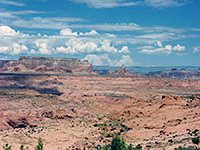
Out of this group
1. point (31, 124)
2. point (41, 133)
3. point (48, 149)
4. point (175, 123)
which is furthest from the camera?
point (31, 124)

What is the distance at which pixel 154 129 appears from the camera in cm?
5591

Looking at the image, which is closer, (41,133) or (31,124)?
(41,133)

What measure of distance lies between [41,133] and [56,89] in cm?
13776

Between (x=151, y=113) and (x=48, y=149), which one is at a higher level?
(x=151, y=113)

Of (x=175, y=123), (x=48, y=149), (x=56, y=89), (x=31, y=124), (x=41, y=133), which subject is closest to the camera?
(x=48, y=149)

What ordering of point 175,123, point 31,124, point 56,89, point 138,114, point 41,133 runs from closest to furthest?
point 175,123, point 41,133, point 138,114, point 31,124, point 56,89

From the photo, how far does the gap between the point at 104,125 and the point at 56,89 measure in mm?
138016

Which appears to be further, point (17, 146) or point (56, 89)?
point (56, 89)

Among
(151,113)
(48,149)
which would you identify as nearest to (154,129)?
(151,113)

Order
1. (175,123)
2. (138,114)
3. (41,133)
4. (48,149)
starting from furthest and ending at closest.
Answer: (138,114), (41,133), (175,123), (48,149)

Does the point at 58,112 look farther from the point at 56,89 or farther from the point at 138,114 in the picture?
the point at 56,89

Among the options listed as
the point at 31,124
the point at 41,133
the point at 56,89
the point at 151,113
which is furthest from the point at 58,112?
the point at 56,89

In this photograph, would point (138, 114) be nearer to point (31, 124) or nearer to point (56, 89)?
point (31, 124)

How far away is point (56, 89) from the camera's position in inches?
7815
